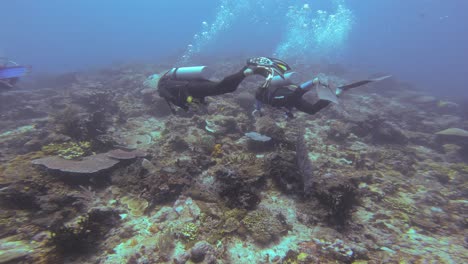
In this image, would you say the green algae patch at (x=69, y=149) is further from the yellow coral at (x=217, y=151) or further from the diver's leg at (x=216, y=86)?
the yellow coral at (x=217, y=151)

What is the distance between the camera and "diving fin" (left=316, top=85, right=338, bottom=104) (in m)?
6.60

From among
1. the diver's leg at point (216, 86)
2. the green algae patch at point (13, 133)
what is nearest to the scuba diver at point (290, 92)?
the diver's leg at point (216, 86)

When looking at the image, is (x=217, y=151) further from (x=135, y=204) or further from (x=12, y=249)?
(x=12, y=249)

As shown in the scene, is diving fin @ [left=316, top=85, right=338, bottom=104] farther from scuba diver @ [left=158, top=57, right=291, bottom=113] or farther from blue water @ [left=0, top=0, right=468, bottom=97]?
blue water @ [left=0, top=0, right=468, bottom=97]

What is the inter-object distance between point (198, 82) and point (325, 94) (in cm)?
368

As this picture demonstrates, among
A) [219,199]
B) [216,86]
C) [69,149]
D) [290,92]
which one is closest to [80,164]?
[69,149]

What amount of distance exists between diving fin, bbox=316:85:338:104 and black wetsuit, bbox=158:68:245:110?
234 centimetres

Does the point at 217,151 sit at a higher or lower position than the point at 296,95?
lower

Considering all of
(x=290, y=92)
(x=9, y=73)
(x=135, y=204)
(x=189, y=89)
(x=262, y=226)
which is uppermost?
(x=290, y=92)

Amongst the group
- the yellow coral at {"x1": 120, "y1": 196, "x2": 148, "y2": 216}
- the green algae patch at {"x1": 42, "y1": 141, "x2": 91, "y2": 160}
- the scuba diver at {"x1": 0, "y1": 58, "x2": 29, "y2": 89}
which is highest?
the scuba diver at {"x1": 0, "y1": 58, "x2": 29, "y2": 89}

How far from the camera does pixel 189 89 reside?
6.44 meters

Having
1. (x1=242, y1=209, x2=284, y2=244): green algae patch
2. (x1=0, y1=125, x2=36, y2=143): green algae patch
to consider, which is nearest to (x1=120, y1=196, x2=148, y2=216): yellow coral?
(x1=242, y1=209, x2=284, y2=244): green algae patch

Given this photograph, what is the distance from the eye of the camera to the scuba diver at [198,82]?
5.97 metres

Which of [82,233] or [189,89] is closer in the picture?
[82,233]
